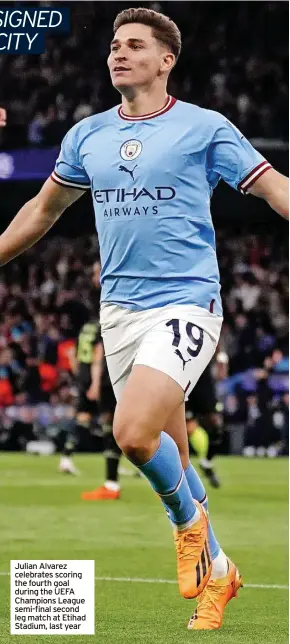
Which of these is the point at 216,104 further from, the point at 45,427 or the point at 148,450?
the point at 148,450

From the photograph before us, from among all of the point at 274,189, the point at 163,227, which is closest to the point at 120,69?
the point at 163,227

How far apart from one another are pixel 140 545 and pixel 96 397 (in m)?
4.97

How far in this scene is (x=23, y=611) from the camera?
15.7ft

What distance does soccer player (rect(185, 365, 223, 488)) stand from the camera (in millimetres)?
11805

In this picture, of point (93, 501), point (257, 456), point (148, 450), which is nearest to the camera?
point (148, 450)

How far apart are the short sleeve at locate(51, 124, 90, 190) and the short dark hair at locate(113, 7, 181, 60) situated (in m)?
0.50

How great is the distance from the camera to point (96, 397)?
1335 centimetres

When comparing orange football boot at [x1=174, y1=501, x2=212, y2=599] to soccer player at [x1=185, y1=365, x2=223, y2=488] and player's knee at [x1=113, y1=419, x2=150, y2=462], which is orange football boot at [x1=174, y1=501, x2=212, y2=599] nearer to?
player's knee at [x1=113, y1=419, x2=150, y2=462]

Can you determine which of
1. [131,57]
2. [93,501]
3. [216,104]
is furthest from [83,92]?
[131,57]

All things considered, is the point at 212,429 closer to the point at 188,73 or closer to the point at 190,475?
the point at 190,475

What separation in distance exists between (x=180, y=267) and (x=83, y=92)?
1787cm

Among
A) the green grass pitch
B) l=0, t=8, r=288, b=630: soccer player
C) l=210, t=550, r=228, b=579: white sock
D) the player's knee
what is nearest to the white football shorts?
l=0, t=8, r=288, b=630: soccer player

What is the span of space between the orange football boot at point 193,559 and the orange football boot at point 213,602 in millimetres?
220

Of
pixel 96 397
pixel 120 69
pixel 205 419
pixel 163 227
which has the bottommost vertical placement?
pixel 205 419
